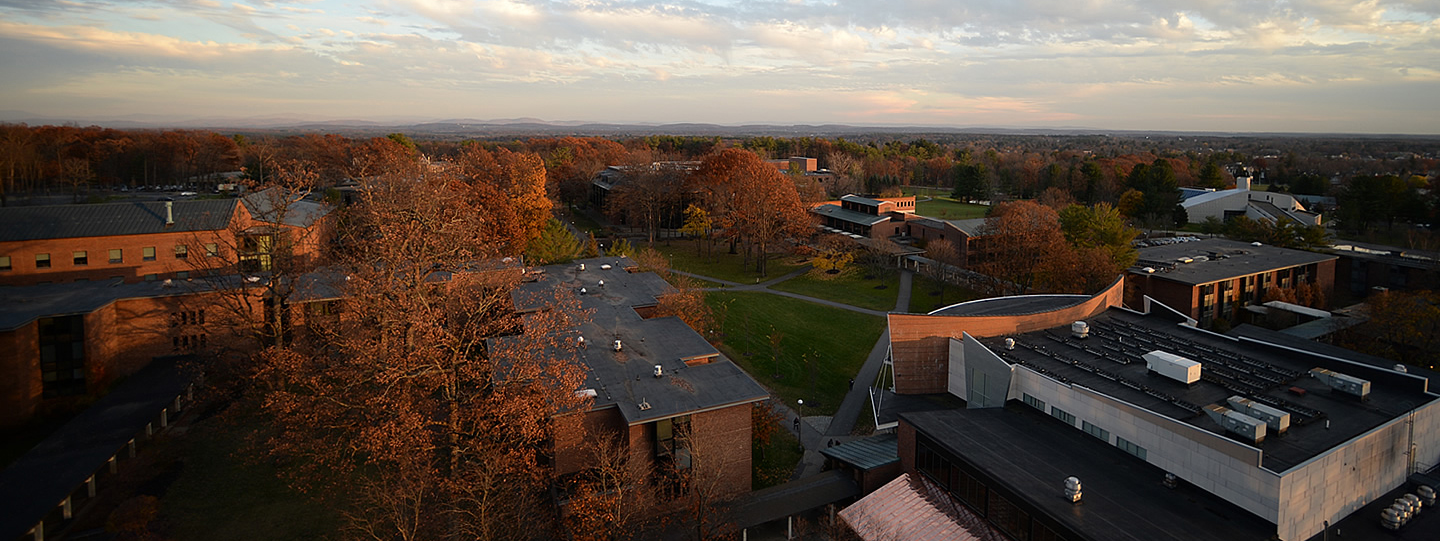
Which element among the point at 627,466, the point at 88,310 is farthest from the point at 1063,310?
the point at 88,310

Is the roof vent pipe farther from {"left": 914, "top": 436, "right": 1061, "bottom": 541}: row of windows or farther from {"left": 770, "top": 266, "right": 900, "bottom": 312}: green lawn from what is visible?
{"left": 770, "top": 266, "right": 900, "bottom": 312}: green lawn

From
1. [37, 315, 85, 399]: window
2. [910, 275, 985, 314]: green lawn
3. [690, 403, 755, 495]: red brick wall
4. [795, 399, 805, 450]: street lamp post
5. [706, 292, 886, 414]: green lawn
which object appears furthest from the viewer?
[910, 275, 985, 314]: green lawn

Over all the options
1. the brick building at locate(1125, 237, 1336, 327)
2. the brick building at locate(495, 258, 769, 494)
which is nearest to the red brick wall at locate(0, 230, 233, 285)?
the brick building at locate(495, 258, 769, 494)

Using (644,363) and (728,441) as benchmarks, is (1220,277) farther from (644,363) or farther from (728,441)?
(644,363)

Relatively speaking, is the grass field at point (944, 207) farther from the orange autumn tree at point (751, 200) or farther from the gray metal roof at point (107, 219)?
the gray metal roof at point (107, 219)

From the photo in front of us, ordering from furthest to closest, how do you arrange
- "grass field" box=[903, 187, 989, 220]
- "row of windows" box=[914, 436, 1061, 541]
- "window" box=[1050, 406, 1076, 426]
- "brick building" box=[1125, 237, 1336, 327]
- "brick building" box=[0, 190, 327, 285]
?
"grass field" box=[903, 187, 989, 220]
"brick building" box=[1125, 237, 1336, 327]
"brick building" box=[0, 190, 327, 285]
"window" box=[1050, 406, 1076, 426]
"row of windows" box=[914, 436, 1061, 541]
